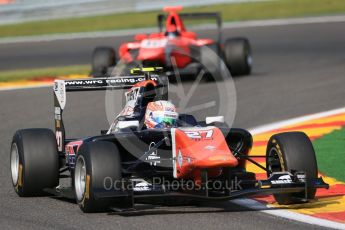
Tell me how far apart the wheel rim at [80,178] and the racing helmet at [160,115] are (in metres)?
0.93

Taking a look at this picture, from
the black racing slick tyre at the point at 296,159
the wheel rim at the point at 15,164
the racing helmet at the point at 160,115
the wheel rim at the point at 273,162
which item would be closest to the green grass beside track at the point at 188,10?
the wheel rim at the point at 15,164

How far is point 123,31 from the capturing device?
3269 centimetres

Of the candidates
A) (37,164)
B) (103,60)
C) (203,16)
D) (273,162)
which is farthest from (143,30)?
(273,162)

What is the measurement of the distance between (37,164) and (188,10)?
80.0ft

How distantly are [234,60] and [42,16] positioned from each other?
13901 mm

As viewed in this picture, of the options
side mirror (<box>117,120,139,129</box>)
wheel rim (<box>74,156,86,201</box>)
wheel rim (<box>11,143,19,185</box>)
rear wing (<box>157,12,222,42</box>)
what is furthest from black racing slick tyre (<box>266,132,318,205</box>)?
rear wing (<box>157,12,222,42</box>)

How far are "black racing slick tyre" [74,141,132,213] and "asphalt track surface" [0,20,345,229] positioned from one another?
0.12 m

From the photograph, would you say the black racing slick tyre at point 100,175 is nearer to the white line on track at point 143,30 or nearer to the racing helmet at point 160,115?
the racing helmet at point 160,115

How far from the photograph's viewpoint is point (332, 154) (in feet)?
41.0

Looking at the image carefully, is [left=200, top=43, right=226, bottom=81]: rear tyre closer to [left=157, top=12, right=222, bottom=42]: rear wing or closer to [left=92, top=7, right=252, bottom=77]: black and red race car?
[left=92, top=7, right=252, bottom=77]: black and red race car

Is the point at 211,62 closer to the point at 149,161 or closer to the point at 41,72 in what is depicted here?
the point at 41,72

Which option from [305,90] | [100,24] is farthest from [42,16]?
[305,90]

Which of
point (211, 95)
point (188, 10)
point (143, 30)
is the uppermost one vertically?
point (188, 10)

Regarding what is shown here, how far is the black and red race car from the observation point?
21.1m
